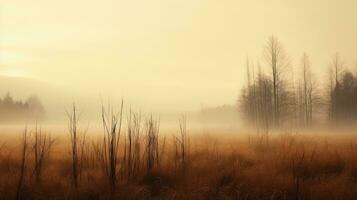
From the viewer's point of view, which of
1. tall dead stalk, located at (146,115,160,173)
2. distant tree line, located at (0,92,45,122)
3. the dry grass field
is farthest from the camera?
distant tree line, located at (0,92,45,122)

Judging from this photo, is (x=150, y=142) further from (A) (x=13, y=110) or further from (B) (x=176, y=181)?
(A) (x=13, y=110)

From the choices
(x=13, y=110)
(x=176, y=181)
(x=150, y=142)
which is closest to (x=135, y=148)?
(x=150, y=142)

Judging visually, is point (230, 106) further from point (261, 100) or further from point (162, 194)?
point (162, 194)

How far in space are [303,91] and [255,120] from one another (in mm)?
5607

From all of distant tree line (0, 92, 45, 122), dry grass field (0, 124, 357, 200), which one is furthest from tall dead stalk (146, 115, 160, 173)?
distant tree line (0, 92, 45, 122)

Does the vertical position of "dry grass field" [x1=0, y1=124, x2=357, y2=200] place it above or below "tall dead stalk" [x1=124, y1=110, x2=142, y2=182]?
below

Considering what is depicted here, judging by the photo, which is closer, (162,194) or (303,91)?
(162,194)

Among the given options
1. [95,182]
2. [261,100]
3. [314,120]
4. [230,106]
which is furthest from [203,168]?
[230,106]

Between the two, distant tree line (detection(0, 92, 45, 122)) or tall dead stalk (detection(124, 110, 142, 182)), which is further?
distant tree line (detection(0, 92, 45, 122))

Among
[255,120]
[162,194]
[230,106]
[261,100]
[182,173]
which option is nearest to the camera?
[162,194]

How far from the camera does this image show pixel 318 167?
606 cm

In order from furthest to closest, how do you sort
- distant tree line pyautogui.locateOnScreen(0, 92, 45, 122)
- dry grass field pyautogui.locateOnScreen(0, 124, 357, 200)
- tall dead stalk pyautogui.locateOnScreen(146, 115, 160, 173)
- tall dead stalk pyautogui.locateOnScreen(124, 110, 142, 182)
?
distant tree line pyautogui.locateOnScreen(0, 92, 45, 122) → tall dead stalk pyautogui.locateOnScreen(146, 115, 160, 173) → tall dead stalk pyautogui.locateOnScreen(124, 110, 142, 182) → dry grass field pyautogui.locateOnScreen(0, 124, 357, 200)

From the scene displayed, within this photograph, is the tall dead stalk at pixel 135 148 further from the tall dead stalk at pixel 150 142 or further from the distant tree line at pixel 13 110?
the distant tree line at pixel 13 110

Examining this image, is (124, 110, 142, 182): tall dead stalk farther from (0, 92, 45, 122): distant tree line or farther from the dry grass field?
(0, 92, 45, 122): distant tree line
